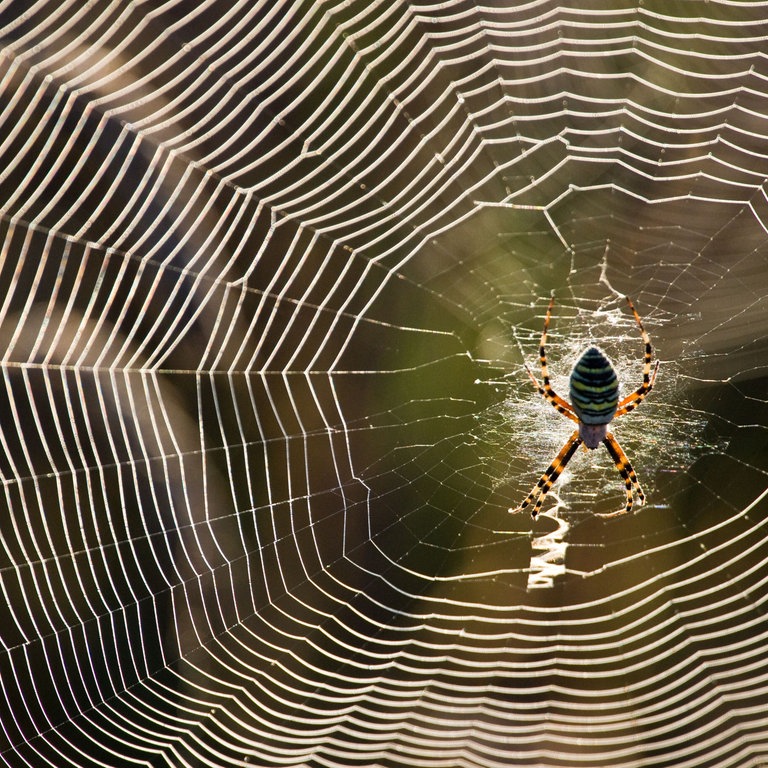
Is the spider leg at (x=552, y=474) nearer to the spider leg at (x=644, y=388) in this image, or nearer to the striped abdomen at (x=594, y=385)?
the spider leg at (x=644, y=388)

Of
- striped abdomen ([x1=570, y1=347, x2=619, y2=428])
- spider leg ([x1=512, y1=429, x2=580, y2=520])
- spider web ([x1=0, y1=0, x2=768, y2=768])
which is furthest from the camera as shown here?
spider leg ([x1=512, y1=429, x2=580, y2=520])

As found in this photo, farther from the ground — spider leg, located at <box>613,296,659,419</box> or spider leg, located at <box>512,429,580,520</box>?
spider leg, located at <box>613,296,659,419</box>

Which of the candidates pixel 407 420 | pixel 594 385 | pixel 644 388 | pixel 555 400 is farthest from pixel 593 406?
pixel 407 420

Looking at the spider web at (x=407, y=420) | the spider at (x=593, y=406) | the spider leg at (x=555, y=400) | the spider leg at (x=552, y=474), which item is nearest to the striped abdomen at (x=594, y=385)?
the spider at (x=593, y=406)

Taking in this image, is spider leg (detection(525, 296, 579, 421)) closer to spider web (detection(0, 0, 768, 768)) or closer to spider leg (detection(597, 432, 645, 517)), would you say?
spider leg (detection(597, 432, 645, 517))

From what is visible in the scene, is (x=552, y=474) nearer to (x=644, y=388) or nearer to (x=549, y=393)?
(x=549, y=393)

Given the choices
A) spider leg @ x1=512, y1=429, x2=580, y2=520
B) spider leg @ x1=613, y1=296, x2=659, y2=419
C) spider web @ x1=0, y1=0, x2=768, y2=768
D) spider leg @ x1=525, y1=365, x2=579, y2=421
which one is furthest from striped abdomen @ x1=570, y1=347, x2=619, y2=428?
spider web @ x1=0, y1=0, x2=768, y2=768

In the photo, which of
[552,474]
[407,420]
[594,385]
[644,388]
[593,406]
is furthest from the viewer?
[407,420]

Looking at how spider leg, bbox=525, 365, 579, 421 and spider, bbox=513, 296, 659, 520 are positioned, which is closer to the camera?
spider, bbox=513, 296, 659, 520
